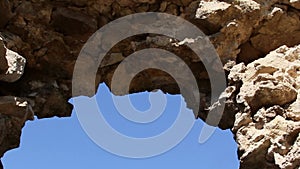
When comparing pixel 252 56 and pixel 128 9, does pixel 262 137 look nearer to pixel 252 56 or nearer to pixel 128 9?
pixel 252 56

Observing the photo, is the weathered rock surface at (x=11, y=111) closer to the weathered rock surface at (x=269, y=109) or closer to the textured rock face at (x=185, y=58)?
the textured rock face at (x=185, y=58)

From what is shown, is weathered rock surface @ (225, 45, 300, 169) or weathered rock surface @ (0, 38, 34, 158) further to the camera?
weathered rock surface @ (0, 38, 34, 158)

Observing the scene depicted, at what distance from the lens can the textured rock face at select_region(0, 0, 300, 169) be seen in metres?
6.09

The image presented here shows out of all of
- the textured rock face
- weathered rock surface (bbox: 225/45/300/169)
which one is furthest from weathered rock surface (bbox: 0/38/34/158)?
weathered rock surface (bbox: 225/45/300/169)

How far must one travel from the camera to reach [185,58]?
7227 mm

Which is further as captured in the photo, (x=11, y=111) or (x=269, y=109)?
(x=11, y=111)

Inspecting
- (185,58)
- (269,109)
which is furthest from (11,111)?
(269,109)

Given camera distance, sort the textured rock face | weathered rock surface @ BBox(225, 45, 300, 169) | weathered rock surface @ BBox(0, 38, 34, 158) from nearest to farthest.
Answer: weathered rock surface @ BBox(225, 45, 300, 169)
the textured rock face
weathered rock surface @ BBox(0, 38, 34, 158)

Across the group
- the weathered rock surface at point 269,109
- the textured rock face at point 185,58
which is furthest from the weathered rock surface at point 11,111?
the weathered rock surface at point 269,109

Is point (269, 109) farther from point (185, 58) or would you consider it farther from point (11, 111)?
point (11, 111)

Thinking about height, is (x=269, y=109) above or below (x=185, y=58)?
below

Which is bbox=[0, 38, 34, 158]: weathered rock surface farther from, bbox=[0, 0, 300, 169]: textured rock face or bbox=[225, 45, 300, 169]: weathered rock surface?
bbox=[225, 45, 300, 169]: weathered rock surface

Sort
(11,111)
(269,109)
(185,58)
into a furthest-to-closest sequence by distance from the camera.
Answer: (185,58) < (11,111) < (269,109)

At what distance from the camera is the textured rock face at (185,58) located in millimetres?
6094
